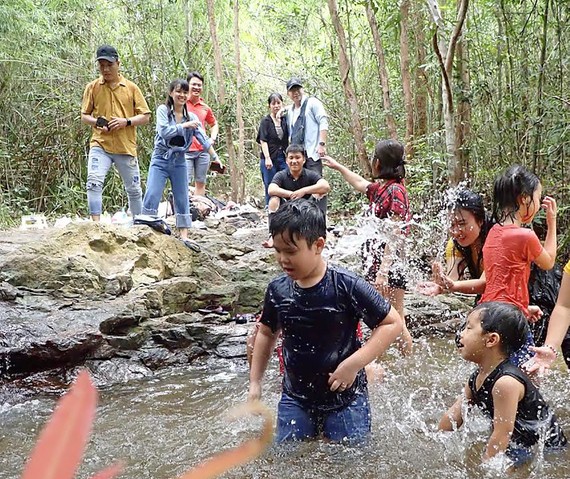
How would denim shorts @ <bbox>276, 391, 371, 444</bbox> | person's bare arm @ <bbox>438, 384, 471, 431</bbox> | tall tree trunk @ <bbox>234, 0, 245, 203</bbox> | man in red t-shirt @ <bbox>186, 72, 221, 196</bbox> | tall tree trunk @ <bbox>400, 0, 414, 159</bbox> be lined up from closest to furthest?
1. denim shorts @ <bbox>276, 391, 371, 444</bbox>
2. person's bare arm @ <bbox>438, 384, 471, 431</bbox>
3. man in red t-shirt @ <bbox>186, 72, 221, 196</bbox>
4. tall tree trunk @ <bbox>400, 0, 414, 159</bbox>
5. tall tree trunk @ <bbox>234, 0, 245, 203</bbox>

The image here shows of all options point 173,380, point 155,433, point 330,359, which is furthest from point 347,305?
point 173,380

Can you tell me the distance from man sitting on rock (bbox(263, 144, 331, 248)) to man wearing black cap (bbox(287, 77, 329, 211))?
1490 millimetres

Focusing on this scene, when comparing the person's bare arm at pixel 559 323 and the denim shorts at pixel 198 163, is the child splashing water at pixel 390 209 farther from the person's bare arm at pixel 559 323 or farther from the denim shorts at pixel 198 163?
the denim shorts at pixel 198 163

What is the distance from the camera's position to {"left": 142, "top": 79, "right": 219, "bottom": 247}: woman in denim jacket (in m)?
6.77

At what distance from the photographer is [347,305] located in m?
2.96

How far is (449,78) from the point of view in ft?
24.2

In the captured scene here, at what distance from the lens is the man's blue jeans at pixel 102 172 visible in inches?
264

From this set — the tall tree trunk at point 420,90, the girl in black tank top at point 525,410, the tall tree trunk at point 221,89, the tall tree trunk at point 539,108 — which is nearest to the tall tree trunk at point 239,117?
the tall tree trunk at point 221,89

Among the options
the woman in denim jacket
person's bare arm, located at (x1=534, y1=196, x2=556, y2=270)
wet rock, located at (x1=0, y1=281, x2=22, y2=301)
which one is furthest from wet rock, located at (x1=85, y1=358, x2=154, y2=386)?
person's bare arm, located at (x1=534, y1=196, x2=556, y2=270)

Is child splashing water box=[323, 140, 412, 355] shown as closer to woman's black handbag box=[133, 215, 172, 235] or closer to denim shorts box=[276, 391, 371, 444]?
denim shorts box=[276, 391, 371, 444]

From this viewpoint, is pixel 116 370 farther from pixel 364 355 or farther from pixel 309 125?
pixel 309 125

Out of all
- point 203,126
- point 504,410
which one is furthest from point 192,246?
point 504,410

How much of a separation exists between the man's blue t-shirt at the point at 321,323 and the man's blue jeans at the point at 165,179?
13.4 ft

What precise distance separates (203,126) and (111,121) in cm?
266
